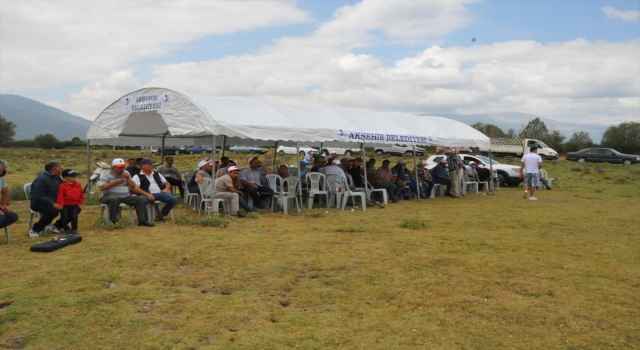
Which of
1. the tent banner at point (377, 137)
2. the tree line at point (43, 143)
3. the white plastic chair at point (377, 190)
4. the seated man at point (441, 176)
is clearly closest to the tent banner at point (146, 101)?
the tent banner at point (377, 137)

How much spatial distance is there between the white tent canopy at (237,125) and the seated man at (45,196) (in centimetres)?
303

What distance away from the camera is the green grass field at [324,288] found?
14.7 ft

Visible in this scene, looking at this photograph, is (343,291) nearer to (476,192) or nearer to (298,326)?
(298,326)

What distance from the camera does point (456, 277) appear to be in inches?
252

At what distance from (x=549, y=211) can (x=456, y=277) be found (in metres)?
7.65

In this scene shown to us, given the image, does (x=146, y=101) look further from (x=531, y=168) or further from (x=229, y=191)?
(x=531, y=168)

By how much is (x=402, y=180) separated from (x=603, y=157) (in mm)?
31418

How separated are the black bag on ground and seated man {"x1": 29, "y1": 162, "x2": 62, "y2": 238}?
58cm

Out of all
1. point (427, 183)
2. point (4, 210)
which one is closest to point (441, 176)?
point (427, 183)

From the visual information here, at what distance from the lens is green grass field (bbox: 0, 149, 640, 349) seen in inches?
176

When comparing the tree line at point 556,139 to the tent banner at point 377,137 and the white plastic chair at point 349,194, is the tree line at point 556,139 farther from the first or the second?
the white plastic chair at point 349,194

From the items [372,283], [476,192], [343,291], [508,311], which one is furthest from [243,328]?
[476,192]

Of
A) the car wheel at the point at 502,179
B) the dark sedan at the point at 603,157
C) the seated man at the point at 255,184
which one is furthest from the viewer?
the dark sedan at the point at 603,157

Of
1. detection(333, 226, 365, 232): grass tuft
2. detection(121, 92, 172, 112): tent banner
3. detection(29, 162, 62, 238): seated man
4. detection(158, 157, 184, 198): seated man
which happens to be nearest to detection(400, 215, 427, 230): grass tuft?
detection(333, 226, 365, 232): grass tuft
